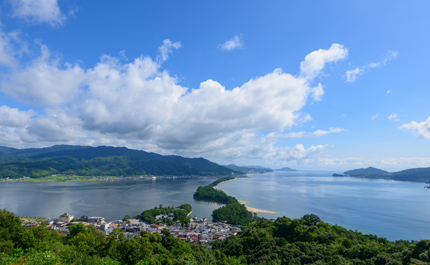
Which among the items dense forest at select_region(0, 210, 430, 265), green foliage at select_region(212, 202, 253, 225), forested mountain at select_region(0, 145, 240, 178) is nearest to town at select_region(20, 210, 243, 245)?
green foliage at select_region(212, 202, 253, 225)

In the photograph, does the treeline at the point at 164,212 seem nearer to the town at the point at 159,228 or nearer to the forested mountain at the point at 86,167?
the town at the point at 159,228

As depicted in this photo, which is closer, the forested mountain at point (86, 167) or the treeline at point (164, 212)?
the treeline at point (164, 212)

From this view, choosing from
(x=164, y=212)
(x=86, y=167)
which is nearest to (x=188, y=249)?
(x=164, y=212)

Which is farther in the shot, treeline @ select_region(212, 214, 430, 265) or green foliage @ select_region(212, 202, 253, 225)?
green foliage @ select_region(212, 202, 253, 225)

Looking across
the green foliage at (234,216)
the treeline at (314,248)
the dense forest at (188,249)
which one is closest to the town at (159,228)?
the green foliage at (234,216)

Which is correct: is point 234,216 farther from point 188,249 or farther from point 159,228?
point 188,249

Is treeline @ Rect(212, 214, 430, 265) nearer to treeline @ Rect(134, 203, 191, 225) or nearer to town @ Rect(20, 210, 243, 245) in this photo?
town @ Rect(20, 210, 243, 245)

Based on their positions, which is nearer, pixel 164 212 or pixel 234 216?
pixel 234 216

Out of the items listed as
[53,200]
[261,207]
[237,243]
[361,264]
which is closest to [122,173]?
[53,200]

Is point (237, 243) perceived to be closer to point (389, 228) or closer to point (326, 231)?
point (326, 231)
